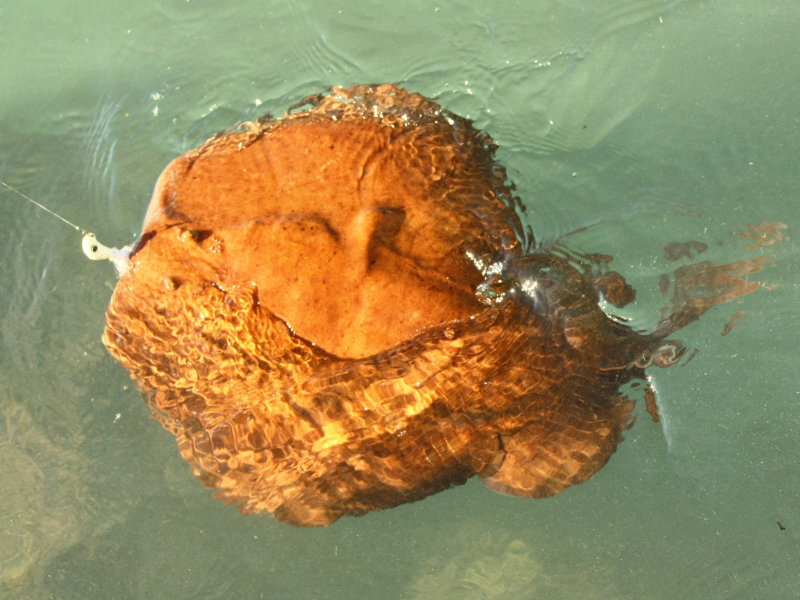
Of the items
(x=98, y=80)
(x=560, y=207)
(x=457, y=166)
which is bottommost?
(x=560, y=207)

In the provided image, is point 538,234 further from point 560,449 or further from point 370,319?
point 370,319

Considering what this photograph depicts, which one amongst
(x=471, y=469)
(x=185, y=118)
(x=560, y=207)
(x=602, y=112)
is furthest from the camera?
(x=185, y=118)

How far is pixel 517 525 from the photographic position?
146 inches

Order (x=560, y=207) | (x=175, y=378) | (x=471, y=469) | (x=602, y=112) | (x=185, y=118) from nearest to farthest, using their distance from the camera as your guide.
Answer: (x=175, y=378) < (x=471, y=469) < (x=560, y=207) < (x=602, y=112) < (x=185, y=118)

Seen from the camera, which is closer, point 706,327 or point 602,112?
point 706,327

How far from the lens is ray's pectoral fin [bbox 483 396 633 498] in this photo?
10.8ft

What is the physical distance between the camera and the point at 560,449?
11.1 ft

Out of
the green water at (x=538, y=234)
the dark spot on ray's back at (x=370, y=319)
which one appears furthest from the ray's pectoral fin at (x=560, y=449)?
the green water at (x=538, y=234)

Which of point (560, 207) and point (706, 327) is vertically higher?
point (560, 207)

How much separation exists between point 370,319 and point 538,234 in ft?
4.04

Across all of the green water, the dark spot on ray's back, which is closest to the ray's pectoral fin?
the dark spot on ray's back

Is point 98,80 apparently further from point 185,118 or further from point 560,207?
point 560,207

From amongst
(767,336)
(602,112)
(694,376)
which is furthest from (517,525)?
(602,112)

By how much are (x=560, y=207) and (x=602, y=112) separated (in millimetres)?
659
